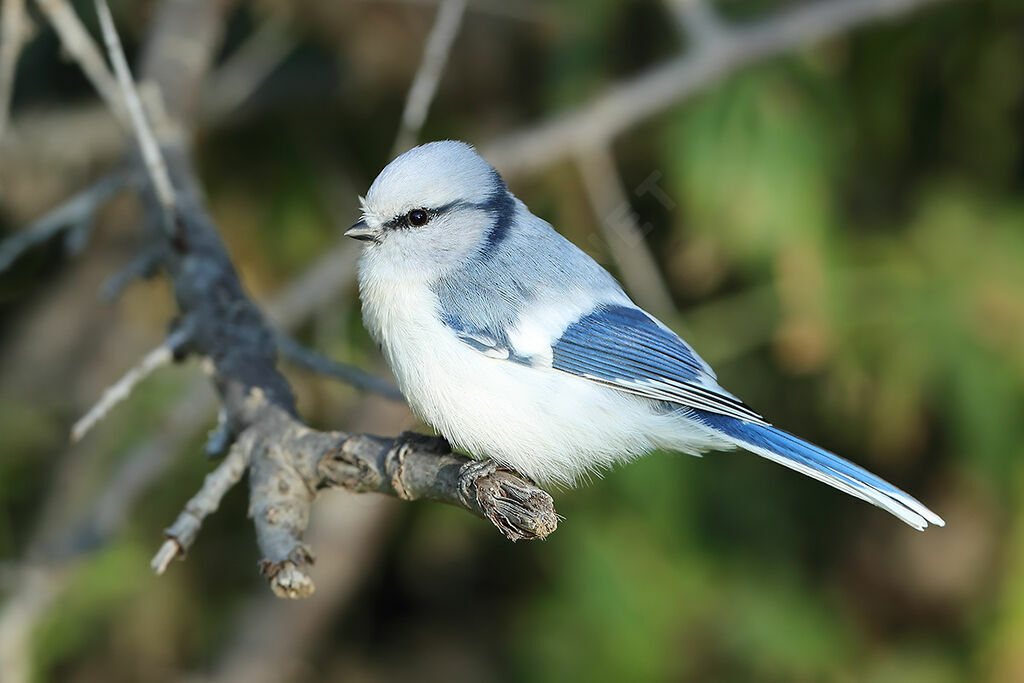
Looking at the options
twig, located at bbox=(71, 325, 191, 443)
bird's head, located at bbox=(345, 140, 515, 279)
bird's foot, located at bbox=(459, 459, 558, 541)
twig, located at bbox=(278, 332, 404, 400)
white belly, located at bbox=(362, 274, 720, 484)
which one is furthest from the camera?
twig, located at bbox=(278, 332, 404, 400)

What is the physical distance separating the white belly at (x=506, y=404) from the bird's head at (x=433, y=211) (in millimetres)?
99

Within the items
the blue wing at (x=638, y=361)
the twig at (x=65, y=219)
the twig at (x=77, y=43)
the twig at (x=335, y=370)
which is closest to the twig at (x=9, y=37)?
the twig at (x=77, y=43)

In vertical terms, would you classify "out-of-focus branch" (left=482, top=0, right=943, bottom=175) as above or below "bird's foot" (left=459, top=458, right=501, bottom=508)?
above

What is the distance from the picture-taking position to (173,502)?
3.07 meters

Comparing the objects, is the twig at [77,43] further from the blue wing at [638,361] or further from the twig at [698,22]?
the twig at [698,22]

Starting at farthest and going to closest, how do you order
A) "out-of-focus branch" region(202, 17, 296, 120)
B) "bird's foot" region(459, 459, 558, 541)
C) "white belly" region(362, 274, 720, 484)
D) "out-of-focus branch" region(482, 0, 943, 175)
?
"out-of-focus branch" region(202, 17, 296, 120) → "out-of-focus branch" region(482, 0, 943, 175) → "white belly" region(362, 274, 720, 484) → "bird's foot" region(459, 459, 558, 541)

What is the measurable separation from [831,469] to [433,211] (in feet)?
2.67

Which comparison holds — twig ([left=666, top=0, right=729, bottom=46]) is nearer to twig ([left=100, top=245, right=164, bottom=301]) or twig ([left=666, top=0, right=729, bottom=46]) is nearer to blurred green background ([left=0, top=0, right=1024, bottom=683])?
blurred green background ([left=0, top=0, right=1024, bottom=683])

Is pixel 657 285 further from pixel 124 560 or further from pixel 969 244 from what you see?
pixel 124 560

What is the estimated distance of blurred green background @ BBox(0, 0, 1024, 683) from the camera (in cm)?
283

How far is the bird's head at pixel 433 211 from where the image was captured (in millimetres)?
1758

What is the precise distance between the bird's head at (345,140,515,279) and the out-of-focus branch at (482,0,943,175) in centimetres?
88

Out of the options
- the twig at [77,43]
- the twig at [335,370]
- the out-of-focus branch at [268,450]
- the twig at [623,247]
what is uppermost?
the twig at [623,247]

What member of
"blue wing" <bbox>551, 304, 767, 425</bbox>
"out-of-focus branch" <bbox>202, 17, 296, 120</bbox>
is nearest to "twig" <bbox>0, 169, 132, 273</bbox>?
"blue wing" <bbox>551, 304, 767, 425</bbox>
